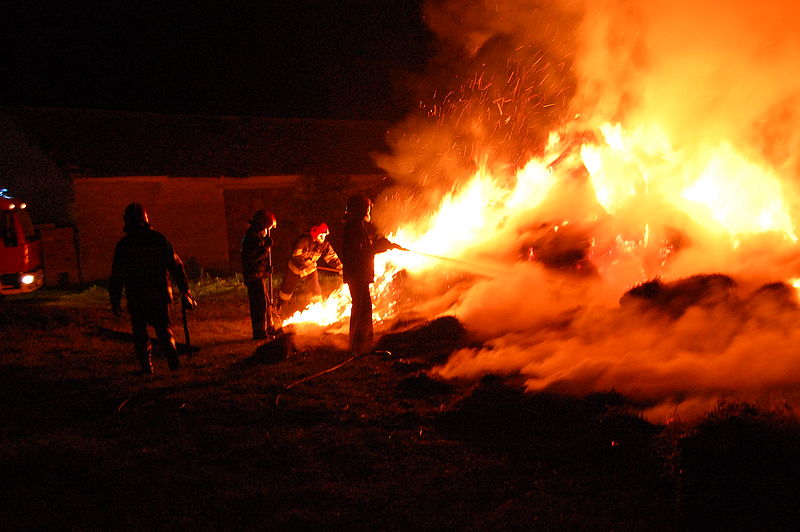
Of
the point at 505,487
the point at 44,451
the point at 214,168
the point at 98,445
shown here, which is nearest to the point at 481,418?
the point at 505,487

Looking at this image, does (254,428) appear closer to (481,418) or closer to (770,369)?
(481,418)

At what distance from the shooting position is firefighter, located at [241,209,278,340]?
9555 millimetres

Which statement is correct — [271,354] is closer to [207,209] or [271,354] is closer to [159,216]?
[159,216]

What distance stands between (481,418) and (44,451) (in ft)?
11.0

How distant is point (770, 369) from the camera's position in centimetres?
565

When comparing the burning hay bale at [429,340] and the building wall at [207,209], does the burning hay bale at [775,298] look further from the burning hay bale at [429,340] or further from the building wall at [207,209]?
the building wall at [207,209]

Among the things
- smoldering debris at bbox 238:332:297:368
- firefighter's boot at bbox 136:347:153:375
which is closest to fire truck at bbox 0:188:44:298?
firefighter's boot at bbox 136:347:153:375

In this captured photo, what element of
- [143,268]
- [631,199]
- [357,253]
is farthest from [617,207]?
[143,268]

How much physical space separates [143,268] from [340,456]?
12.5 feet

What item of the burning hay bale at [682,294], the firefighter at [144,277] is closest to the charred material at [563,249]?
the burning hay bale at [682,294]

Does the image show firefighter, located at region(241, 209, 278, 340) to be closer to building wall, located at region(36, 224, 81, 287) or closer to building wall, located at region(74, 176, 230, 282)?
building wall, located at region(74, 176, 230, 282)

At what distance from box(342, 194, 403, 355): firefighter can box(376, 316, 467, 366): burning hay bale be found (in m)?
0.28

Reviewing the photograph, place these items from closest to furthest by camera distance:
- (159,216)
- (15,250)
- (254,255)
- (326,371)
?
(326,371) < (254,255) < (15,250) < (159,216)

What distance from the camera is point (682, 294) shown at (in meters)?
7.42
